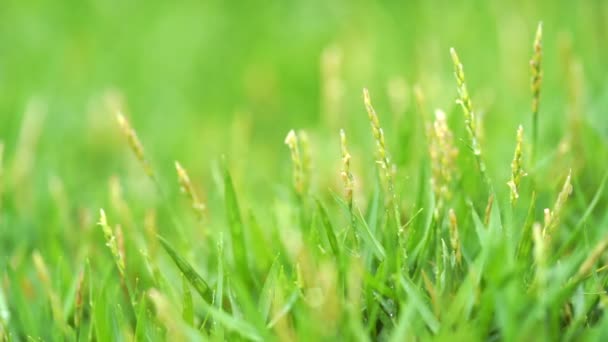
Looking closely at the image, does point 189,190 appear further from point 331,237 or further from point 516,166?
point 516,166

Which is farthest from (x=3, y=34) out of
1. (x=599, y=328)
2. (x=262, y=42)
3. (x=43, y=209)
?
(x=599, y=328)

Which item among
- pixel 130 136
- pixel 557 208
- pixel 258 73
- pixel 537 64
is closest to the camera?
pixel 557 208

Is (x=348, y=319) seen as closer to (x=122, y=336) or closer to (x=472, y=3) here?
(x=122, y=336)

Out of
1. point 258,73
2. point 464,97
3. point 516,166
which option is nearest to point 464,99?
point 464,97

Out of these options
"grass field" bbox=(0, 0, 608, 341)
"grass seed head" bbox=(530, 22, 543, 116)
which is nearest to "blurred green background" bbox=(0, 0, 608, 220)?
"grass field" bbox=(0, 0, 608, 341)

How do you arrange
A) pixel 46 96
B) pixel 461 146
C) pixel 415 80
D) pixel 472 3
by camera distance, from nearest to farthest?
1. pixel 461 146
2. pixel 415 80
3. pixel 46 96
4. pixel 472 3

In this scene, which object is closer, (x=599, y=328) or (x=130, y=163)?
(x=599, y=328)

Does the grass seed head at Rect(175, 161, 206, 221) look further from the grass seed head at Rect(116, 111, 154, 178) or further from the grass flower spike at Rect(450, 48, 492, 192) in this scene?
the grass flower spike at Rect(450, 48, 492, 192)
